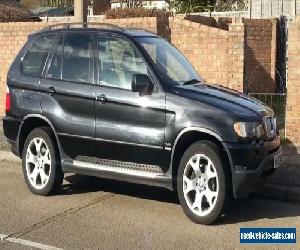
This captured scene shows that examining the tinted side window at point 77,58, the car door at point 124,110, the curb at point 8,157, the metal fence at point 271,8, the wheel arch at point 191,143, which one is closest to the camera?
the wheel arch at point 191,143

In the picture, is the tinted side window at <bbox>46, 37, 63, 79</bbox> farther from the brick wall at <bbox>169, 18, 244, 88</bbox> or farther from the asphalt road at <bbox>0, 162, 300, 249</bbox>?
the brick wall at <bbox>169, 18, 244, 88</bbox>

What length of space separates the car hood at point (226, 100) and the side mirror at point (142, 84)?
0.30 metres

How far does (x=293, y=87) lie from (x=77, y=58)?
3.98m

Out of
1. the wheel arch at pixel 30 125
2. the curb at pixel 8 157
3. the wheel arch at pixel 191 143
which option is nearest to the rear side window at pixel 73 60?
the wheel arch at pixel 30 125

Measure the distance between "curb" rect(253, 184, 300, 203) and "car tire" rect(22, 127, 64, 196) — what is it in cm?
254

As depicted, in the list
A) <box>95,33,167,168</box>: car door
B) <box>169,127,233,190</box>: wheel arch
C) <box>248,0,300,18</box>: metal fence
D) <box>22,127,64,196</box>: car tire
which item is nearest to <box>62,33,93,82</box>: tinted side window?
<box>95,33,167,168</box>: car door

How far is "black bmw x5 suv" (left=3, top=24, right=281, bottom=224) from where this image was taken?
6.27 metres

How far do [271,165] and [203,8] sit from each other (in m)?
22.2

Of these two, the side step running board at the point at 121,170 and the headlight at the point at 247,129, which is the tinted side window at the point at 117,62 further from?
the headlight at the point at 247,129

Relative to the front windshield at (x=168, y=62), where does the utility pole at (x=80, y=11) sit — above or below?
above

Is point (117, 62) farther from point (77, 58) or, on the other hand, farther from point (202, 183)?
point (202, 183)

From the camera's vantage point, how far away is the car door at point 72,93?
7160 millimetres

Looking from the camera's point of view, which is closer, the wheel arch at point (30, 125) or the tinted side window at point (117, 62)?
the tinted side window at point (117, 62)

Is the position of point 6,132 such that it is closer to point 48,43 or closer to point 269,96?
point 48,43
